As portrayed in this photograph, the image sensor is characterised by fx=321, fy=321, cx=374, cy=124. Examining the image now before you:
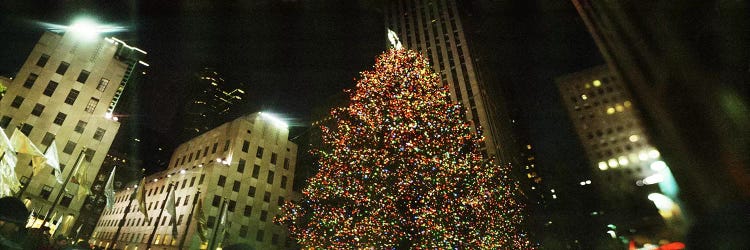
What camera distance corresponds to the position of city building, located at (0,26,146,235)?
3153cm

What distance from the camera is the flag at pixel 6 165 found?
526 inches

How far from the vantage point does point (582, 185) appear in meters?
62.7

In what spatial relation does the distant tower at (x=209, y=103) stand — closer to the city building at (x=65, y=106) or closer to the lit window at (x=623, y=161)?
the city building at (x=65, y=106)

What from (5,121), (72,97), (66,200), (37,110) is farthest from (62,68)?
(66,200)

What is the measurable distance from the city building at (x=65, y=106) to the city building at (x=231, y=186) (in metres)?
8.88

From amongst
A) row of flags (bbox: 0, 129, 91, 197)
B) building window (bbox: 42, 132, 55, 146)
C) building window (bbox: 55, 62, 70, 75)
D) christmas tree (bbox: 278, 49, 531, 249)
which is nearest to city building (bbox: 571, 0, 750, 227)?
christmas tree (bbox: 278, 49, 531, 249)

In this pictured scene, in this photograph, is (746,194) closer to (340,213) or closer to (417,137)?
(417,137)

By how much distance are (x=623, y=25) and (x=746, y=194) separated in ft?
6.34

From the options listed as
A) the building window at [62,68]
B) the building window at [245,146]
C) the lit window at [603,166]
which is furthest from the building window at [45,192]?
the lit window at [603,166]

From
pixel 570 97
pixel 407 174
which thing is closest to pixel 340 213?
pixel 407 174

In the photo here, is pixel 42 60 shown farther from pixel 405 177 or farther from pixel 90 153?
pixel 405 177

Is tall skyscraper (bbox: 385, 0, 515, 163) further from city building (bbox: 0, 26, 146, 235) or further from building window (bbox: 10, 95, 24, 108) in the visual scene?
building window (bbox: 10, 95, 24, 108)

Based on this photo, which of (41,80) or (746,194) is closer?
(746,194)

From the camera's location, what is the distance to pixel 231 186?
38.1 meters
